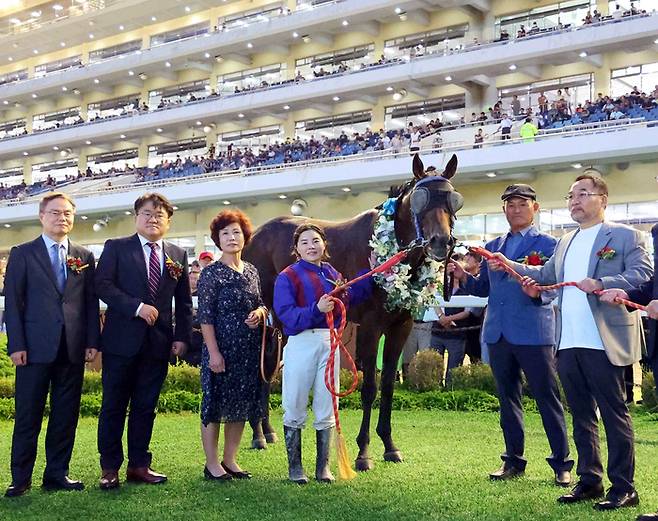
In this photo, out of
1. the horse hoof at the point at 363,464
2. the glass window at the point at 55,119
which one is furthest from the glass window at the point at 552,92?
the horse hoof at the point at 363,464

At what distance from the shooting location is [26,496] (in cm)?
525

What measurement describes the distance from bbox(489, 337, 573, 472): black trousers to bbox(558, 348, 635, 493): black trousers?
51 centimetres

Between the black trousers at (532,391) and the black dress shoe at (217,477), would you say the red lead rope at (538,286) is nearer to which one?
the black trousers at (532,391)

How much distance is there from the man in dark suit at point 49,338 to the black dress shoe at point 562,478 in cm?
332

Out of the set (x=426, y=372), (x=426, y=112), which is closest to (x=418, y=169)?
(x=426, y=372)

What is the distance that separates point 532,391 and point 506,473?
2.05ft

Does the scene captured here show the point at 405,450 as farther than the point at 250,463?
Yes

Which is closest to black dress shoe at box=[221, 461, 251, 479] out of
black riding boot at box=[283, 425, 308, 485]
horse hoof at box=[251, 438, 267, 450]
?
black riding boot at box=[283, 425, 308, 485]

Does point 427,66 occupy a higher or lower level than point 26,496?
higher

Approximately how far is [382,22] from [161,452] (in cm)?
3091

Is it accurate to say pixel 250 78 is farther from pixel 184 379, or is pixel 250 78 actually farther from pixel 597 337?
pixel 597 337

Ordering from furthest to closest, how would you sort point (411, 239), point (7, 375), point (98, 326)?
point (7, 375)
point (411, 239)
point (98, 326)

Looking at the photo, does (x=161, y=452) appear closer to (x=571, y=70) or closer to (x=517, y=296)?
(x=517, y=296)

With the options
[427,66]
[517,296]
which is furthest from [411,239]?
[427,66]
